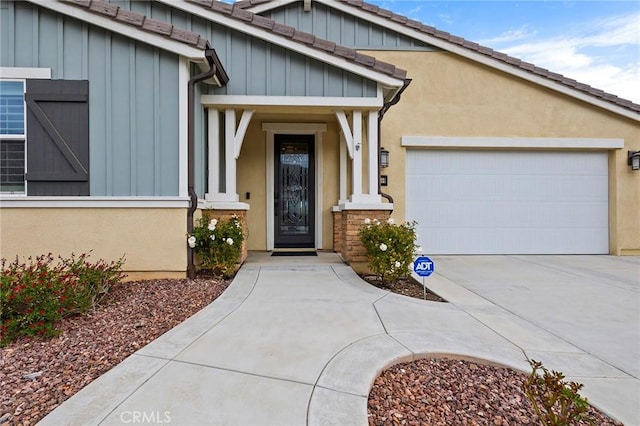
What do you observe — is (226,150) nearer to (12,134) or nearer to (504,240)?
(12,134)

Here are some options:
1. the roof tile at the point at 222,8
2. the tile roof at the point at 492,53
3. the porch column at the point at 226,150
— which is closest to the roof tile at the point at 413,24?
the tile roof at the point at 492,53

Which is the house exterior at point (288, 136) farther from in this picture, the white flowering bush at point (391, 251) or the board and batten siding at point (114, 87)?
the white flowering bush at point (391, 251)

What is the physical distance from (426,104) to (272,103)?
13.0 feet

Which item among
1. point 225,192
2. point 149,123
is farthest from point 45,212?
point 225,192

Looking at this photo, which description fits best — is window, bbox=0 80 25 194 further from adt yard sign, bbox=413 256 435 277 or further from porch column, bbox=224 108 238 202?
adt yard sign, bbox=413 256 435 277

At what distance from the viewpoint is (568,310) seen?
151 inches

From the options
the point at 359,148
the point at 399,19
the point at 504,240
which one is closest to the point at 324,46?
the point at 359,148

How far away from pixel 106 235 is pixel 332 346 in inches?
142

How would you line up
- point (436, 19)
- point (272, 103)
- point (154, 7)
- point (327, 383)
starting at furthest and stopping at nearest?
1. point (436, 19)
2. point (154, 7)
3. point (272, 103)
4. point (327, 383)

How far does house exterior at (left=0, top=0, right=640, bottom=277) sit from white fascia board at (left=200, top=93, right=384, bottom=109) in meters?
0.03

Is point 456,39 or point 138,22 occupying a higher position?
point 456,39

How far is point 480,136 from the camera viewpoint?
24.9 ft

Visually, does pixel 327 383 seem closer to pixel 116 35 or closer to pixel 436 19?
pixel 116 35

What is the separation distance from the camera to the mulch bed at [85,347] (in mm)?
1977
